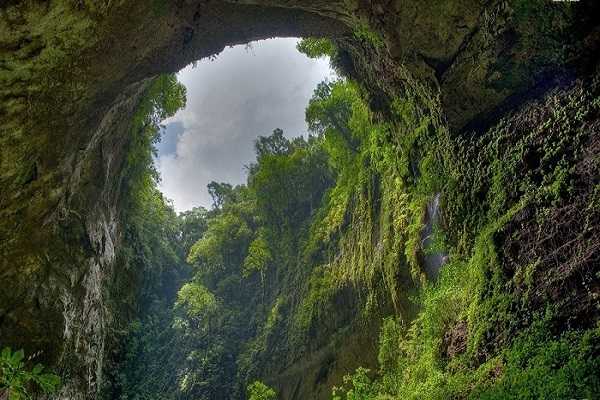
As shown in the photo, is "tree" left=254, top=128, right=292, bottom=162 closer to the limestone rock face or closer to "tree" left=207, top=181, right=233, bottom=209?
"tree" left=207, top=181, right=233, bottom=209

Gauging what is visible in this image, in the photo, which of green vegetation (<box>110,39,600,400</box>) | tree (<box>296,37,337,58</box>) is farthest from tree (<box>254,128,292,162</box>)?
tree (<box>296,37,337,58</box>)

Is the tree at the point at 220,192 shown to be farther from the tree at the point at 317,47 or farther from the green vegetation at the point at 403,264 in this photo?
the tree at the point at 317,47

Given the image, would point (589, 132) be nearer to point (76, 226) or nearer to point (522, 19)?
point (522, 19)

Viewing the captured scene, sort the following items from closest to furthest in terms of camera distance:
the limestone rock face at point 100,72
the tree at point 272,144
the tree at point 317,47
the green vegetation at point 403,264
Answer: the green vegetation at point 403,264
the limestone rock face at point 100,72
the tree at point 317,47
the tree at point 272,144

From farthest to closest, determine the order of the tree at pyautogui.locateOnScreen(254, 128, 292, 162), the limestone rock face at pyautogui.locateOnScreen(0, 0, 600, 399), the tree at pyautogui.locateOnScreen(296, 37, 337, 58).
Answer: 1. the tree at pyautogui.locateOnScreen(254, 128, 292, 162)
2. the tree at pyautogui.locateOnScreen(296, 37, 337, 58)
3. the limestone rock face at pyautogui.locateOnScreen(0, 0, 600, 399)

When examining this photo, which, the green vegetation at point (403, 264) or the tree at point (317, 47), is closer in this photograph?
the green vegetation at point (403, 264)

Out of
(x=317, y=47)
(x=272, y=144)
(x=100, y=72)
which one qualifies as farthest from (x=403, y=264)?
(x=272, y=144)

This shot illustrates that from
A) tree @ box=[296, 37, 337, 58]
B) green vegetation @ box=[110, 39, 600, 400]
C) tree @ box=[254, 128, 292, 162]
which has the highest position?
tree @ box=[254, 128, 292, 162]

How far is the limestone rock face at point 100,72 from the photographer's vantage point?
7617 mm

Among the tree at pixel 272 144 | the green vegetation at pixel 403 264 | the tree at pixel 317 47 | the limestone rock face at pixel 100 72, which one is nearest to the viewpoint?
the green vegetation at pixel 403 264

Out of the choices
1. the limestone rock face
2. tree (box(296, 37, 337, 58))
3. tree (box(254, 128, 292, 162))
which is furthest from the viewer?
tree (box(254, 128, 292, 162))

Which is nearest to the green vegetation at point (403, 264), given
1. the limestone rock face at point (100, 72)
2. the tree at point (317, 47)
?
the tree at point (317, 47)

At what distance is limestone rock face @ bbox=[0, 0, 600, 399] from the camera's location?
25.0 feet

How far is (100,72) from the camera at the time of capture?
9289 mm
